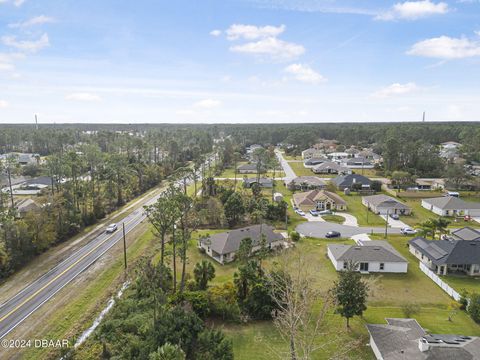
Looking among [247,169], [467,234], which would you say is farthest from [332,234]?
[247,169]

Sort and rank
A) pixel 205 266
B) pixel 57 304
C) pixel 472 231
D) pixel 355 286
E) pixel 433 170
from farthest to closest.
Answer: pixel 433 170 → pixel 472 231 → pixel 205 266 → pixel 57 304 → pixel 355 286

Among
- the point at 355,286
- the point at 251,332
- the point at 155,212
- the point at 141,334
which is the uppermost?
the point at 155,212

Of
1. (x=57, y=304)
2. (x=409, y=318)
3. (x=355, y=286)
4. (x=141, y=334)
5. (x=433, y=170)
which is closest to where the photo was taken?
(x=141, y=334)

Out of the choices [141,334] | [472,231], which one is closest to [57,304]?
[141,334]

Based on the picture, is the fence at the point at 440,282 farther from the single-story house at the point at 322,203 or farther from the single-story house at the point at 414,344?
the single-story house at the point at 322,203

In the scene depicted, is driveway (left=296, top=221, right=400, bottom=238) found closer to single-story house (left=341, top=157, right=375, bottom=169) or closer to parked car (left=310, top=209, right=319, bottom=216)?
parked car (left=310, top=209, right=319, bottom=216)

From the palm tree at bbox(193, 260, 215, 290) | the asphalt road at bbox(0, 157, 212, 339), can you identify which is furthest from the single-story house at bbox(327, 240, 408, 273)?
the asphalt road at bbox(0, 157, 212, 339)

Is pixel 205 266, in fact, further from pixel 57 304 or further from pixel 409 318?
pixel 409 318
